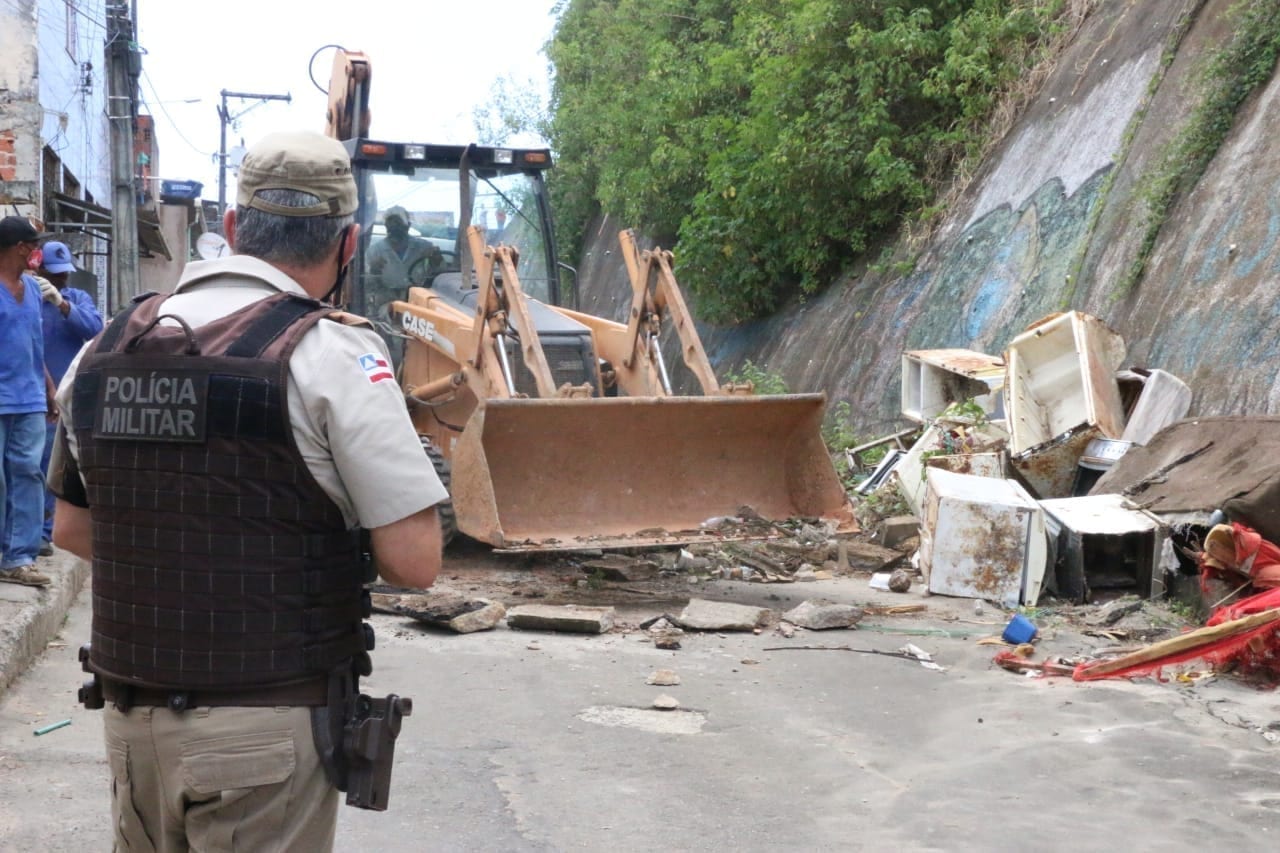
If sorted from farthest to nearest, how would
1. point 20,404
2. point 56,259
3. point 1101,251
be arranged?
point 1101,251 → point 56,259 → point 20,404

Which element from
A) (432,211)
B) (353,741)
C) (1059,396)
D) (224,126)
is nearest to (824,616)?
(1059,396)

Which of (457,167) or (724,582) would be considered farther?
(457,167)

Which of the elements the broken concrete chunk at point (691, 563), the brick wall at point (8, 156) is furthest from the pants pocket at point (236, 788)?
the brick wall at point (8, 156)

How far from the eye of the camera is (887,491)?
1045cm

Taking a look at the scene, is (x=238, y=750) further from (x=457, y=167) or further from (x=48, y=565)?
(x=457, y=167)

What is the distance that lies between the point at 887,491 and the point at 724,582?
242 centimetres

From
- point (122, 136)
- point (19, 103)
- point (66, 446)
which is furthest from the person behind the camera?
point (122, 136)

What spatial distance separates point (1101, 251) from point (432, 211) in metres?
5.75

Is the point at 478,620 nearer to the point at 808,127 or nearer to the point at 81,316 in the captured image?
the point at 81,316

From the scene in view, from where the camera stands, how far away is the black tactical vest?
216 centimetres

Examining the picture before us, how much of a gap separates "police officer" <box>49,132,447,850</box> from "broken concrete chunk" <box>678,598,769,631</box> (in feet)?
16.3

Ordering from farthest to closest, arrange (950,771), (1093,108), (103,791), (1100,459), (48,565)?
(1093,108) < (1100,459) < (48,565) < (950,771) < (103,791)

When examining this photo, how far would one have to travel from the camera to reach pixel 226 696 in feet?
7.20

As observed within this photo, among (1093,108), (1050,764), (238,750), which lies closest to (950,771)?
(1050,764)
